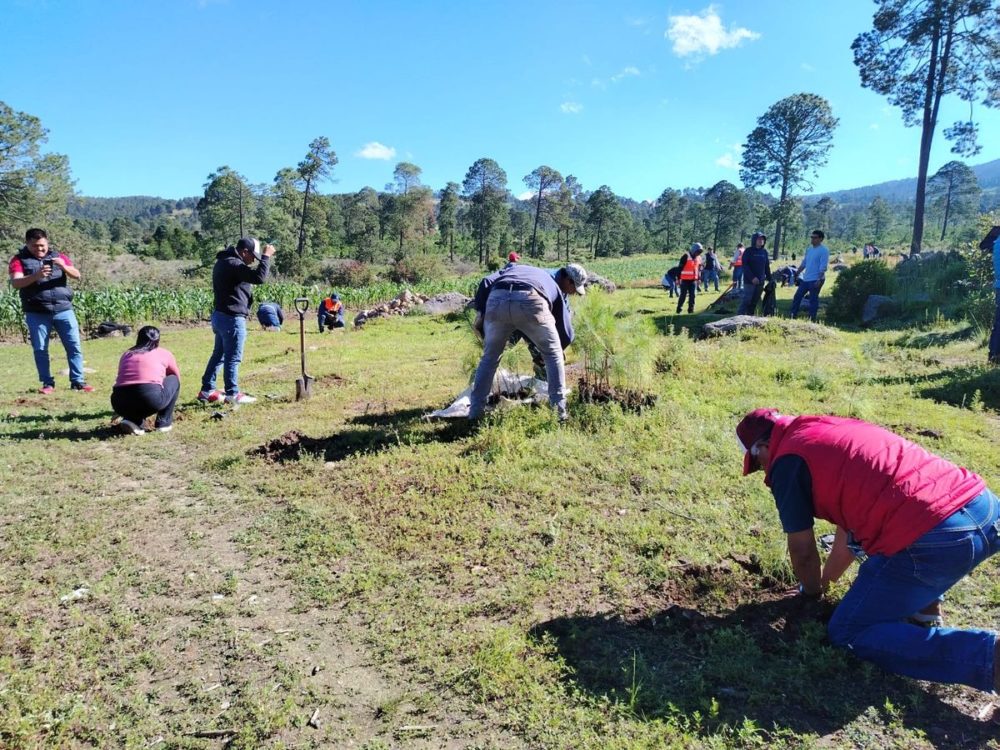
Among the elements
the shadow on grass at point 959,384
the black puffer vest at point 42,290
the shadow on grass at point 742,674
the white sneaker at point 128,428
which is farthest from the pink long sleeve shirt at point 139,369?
the shadow on grass at point 959,384

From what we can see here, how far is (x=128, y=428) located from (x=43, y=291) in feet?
9.56

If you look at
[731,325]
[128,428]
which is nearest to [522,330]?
[128,428]

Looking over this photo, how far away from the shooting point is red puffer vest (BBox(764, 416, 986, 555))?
2.15 m

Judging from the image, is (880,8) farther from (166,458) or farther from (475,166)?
(475,166)

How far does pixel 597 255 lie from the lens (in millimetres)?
66188

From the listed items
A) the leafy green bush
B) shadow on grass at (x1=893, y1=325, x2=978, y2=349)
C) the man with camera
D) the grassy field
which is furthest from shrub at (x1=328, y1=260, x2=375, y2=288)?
shadow on grass at (x1=893, y1=325, x2=978, y2=349)

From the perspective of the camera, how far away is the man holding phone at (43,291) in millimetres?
6915

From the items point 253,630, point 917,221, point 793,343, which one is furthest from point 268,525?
point 917,221

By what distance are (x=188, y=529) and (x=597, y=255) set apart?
215 ft

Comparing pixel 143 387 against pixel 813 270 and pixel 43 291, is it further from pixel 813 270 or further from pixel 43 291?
pixel 813 270

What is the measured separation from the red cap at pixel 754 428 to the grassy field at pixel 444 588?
0.71 meters

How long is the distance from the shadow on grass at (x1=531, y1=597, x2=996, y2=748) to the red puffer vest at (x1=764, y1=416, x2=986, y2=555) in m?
0.54

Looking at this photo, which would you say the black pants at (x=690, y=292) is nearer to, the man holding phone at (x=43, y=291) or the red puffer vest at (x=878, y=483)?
the red puffer vest at (x=878, y=483)

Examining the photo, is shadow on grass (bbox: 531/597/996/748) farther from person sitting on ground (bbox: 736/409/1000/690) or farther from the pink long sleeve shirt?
the pink long sleeve shirt
